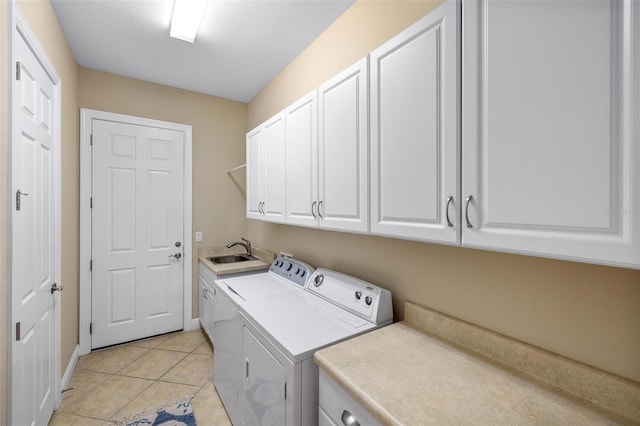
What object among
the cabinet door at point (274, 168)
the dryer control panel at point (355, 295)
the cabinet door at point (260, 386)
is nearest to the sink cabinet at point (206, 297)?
the cabinet door at point (274, 168)

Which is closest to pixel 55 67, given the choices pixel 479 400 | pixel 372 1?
pixel 372 1

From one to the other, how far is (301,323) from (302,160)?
95cm

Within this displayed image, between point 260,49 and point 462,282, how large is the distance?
2.32 m

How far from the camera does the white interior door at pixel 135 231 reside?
2.75 metres

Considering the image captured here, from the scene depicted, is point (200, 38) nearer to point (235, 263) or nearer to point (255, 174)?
point (255, 174)

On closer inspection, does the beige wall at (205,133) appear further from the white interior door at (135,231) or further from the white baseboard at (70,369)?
the white baseboard at (70,369)

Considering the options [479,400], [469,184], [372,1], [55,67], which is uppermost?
[372,1]

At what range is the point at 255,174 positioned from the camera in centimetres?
241

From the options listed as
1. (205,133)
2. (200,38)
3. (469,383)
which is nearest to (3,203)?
(200,38)

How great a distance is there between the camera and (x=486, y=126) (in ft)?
2.77

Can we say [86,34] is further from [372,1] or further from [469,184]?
[469,184]

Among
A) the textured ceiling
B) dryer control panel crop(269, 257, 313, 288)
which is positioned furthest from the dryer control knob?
the textured ceiling

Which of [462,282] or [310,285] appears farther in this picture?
[310,285]

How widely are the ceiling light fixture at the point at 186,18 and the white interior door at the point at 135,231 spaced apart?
125 cm
